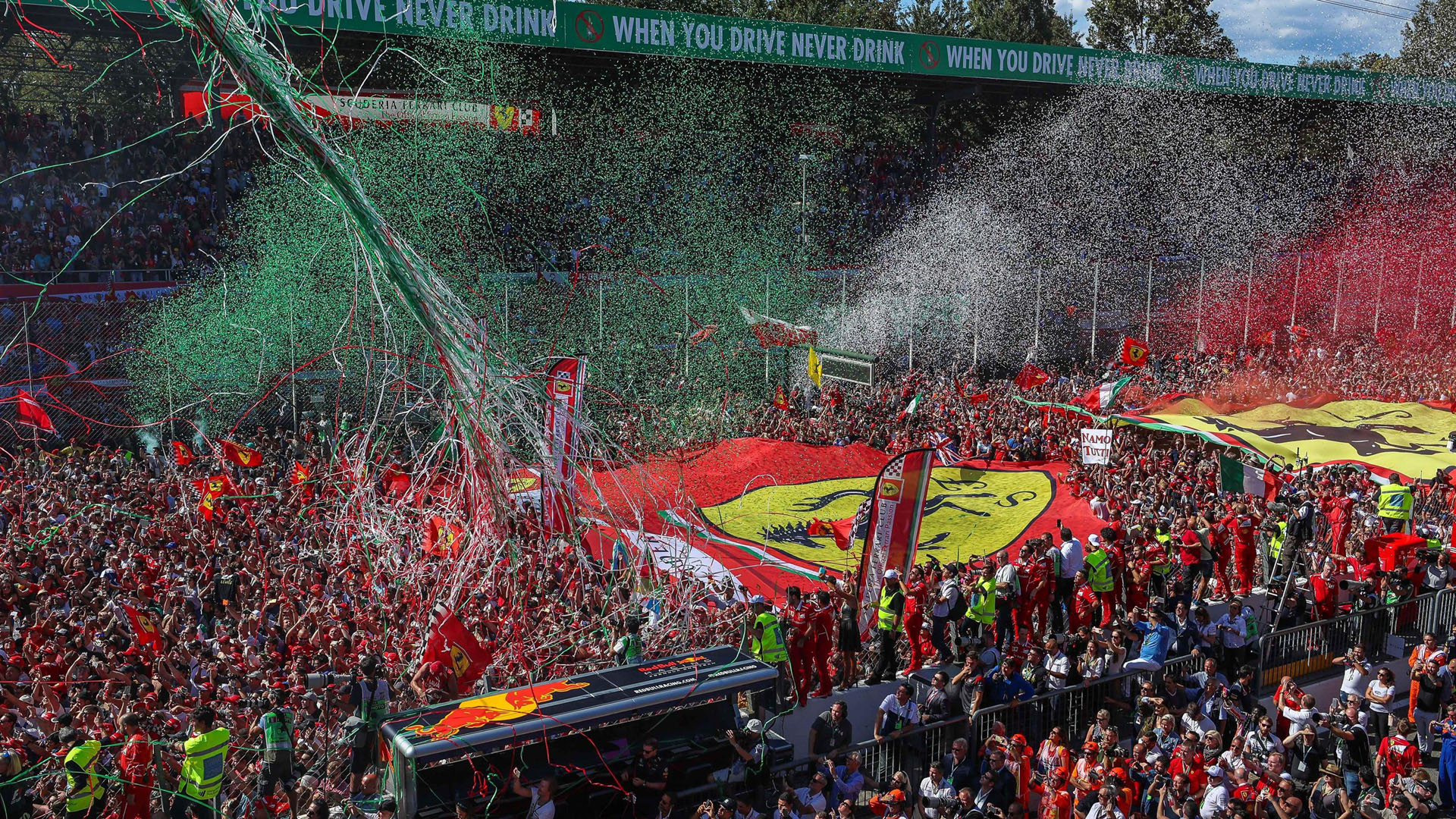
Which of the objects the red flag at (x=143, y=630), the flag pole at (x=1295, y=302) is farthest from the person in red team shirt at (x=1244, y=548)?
the flag pole at (x=1295, y=302)

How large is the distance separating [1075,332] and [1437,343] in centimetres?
810

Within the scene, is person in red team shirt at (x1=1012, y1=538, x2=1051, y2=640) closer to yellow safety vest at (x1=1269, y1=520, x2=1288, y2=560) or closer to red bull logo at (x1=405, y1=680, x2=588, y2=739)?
yellow safety vest at (x1=1269, y1=520, x2=1288, y2=560)

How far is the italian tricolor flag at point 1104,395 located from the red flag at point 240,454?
1130cm

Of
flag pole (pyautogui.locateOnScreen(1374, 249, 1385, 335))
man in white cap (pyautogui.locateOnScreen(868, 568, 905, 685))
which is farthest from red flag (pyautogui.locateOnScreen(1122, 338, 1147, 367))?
man in white cap (pyautogui.locateOnScreen(868, 568, 905, 685))

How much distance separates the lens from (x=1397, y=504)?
A: 12.3 meters

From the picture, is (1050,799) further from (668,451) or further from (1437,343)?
(1437,343)

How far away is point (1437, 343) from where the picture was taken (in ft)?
86.5

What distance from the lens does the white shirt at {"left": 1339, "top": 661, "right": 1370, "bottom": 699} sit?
29.5ft

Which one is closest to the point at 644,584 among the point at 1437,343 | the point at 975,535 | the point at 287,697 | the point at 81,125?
the point at 287,697

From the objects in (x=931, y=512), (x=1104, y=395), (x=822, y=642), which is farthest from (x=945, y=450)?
(x=822, y=642)

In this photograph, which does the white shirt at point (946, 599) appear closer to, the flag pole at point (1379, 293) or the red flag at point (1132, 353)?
the red flag at point (1132, 353)

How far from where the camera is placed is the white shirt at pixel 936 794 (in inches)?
290

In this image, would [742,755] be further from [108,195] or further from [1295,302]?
[1295,302]

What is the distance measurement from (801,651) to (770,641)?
547 millimetres
